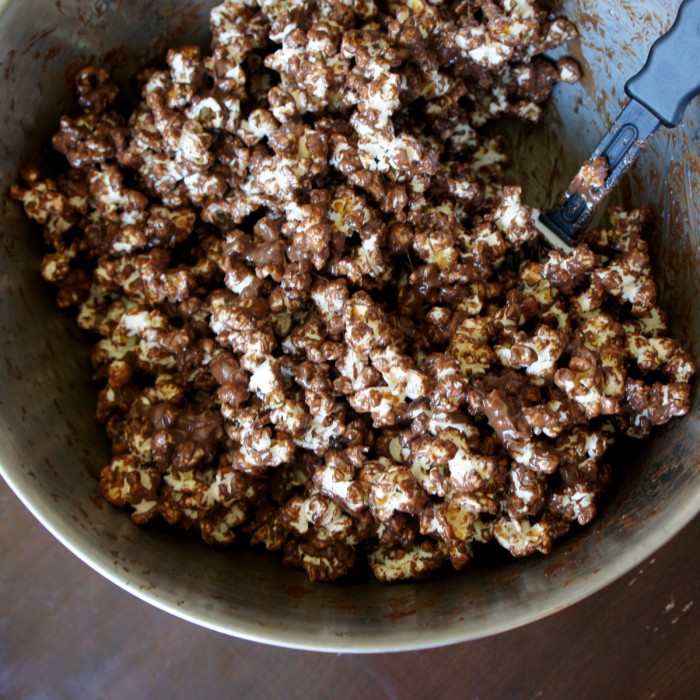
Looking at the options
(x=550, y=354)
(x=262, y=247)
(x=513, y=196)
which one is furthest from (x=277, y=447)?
(x=513, y=196)

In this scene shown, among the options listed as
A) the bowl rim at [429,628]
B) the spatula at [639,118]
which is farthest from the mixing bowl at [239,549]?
the spatula at [639,118]

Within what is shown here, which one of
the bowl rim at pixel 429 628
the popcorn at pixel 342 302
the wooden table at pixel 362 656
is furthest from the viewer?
the wooden table at pixel 362 656

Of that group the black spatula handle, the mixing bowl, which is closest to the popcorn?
the mixing bowl

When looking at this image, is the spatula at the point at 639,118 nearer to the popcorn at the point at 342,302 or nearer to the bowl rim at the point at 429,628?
the popcorn at the point at 342,302

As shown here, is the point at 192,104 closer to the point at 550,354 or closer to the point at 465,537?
the point at 550,354

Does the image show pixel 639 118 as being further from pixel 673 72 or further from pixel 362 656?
pixel 362 656

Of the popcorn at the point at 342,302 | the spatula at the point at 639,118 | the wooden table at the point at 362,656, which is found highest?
the spatula at the point at 639,118

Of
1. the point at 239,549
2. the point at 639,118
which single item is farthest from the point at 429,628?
the point at 639,118
